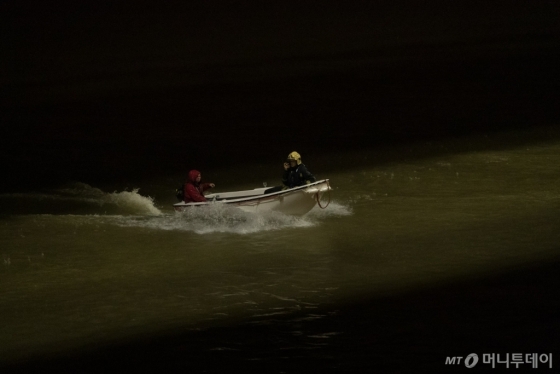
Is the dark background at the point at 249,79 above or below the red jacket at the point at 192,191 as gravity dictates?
above

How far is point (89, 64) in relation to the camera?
2834 cm

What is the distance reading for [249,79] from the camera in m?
26.1

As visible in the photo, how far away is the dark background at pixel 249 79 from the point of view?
65.6ft

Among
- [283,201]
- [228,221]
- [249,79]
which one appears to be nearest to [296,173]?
Answer: [283,201]

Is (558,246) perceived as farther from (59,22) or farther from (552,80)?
(59,22)

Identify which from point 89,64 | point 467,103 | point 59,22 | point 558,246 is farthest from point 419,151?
point 59,22

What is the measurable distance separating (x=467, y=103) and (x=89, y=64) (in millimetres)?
11077

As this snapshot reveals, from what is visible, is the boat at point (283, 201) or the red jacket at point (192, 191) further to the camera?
the red jacket at point (192, 191)

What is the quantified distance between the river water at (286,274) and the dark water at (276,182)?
0.04m

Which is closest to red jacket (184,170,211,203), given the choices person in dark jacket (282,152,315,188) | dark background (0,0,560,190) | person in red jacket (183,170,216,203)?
person in red jacket (183,170,216,203)

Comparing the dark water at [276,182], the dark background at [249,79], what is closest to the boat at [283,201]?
the dark water at [276,182]

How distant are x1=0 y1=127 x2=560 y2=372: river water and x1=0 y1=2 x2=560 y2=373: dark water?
0.04 m

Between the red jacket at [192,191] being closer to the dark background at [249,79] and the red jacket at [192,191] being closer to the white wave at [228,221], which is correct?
the white wave at [228,221]

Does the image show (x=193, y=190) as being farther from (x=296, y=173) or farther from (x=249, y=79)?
(x=249, y=79)
